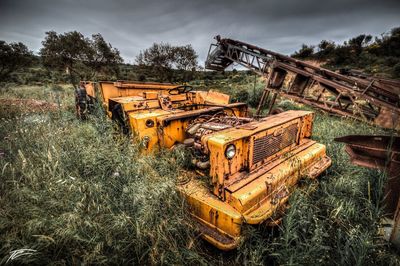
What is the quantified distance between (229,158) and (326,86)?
22.2 ft

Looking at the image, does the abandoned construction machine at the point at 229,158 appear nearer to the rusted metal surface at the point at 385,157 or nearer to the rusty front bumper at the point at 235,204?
the rusty front bumper at the point at 235,204

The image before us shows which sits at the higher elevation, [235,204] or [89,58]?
[89,58]

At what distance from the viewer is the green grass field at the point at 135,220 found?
1.78 metres

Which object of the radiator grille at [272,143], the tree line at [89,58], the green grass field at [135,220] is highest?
the tree line at [89,58]

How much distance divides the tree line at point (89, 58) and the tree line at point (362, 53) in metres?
14.8

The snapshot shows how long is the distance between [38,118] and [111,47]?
50.7 feet

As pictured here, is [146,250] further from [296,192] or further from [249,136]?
[296,192]

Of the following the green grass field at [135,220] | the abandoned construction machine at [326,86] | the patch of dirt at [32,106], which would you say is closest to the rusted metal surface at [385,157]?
the green grass field at [135,220]

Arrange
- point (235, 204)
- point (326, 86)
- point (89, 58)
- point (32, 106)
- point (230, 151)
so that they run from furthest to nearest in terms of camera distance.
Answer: point (89, 58)
point (326, 86)
point (32, 106)
point (230, 151)
point (235, 204)

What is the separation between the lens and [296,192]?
2461 millimetres

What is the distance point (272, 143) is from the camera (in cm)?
285

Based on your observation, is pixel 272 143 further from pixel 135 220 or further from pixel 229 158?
pixel 135 220

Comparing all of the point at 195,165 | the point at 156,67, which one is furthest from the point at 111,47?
the point at 195,165

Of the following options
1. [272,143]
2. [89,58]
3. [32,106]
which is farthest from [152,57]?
[272,143]
